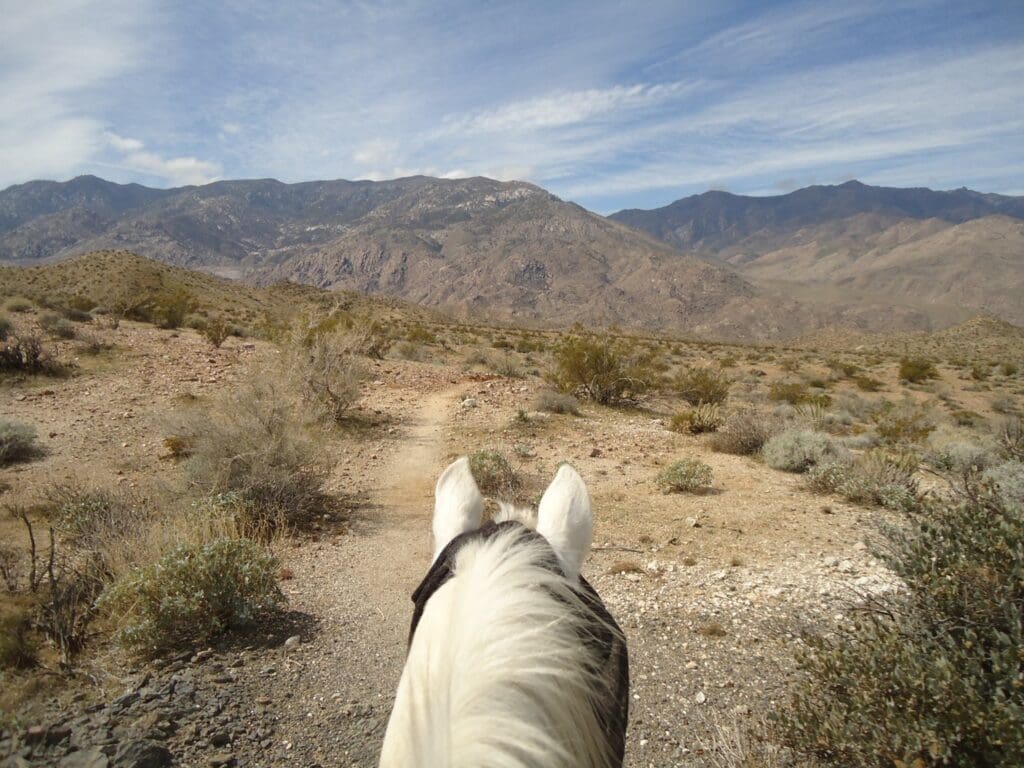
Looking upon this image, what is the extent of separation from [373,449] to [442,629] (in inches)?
302

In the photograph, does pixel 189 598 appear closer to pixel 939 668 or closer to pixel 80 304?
pixel 939 668

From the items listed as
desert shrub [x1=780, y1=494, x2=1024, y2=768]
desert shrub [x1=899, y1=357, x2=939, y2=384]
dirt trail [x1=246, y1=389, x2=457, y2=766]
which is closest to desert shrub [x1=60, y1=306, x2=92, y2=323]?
dirt trail [x1=246, y1=389, x2=457, y2=766]

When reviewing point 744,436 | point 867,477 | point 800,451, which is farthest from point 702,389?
point 867,477

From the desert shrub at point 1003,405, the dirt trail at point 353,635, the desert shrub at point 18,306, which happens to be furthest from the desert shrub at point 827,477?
the desert shrub at point 18,306

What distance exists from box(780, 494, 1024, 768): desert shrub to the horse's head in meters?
1.29

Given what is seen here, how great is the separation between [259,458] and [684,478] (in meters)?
5.06

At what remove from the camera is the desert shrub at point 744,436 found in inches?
325

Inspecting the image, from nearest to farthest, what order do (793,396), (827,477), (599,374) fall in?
(827,477), (599,374), (793,396)

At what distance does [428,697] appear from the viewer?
90 centimetres

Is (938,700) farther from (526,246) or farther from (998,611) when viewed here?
(526,246)

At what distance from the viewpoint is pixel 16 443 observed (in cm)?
656

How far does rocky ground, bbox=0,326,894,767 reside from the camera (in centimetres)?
255

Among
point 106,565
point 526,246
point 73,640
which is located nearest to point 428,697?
point 73,640

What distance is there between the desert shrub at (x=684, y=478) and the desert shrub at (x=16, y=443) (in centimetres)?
804
